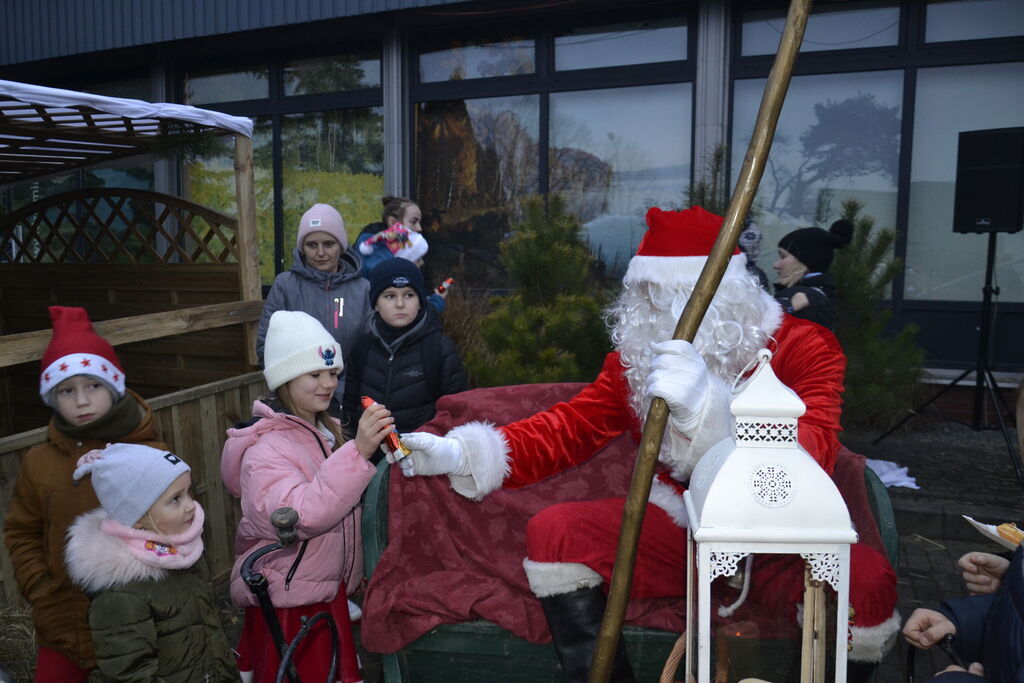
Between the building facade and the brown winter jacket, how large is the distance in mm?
4732

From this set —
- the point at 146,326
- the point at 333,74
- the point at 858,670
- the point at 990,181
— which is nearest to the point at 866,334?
the point at 990,181

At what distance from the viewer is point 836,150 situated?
719cm

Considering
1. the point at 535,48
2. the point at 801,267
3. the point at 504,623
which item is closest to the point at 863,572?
the point at 504,623

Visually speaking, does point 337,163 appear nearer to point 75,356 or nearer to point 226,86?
point 226,86

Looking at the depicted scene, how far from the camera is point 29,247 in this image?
7.24 meters

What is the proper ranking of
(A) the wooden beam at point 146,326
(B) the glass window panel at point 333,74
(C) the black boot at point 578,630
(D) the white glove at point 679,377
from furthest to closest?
(B) the glass window panel at point 333,74
(A) the wooden beam at point 146,326
(C) the black boot at point 578,630
(D) the white glove at point 679,377

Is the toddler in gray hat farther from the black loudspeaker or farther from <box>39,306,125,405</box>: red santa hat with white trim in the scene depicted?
the black loudspeaker

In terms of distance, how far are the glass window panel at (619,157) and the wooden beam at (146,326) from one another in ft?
13.3

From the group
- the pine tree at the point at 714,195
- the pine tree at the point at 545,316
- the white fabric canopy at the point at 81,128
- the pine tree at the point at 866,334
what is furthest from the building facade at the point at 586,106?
the white fabric canopy at the point at 81,128

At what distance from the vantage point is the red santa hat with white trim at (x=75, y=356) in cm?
255

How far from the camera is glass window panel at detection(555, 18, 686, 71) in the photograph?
24.6ft

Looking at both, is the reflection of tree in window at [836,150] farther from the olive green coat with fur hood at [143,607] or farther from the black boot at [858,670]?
the olive green coat with fur hood at [143,607]

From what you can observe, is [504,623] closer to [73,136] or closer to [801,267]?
[801,267]

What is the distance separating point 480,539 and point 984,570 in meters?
1.63
